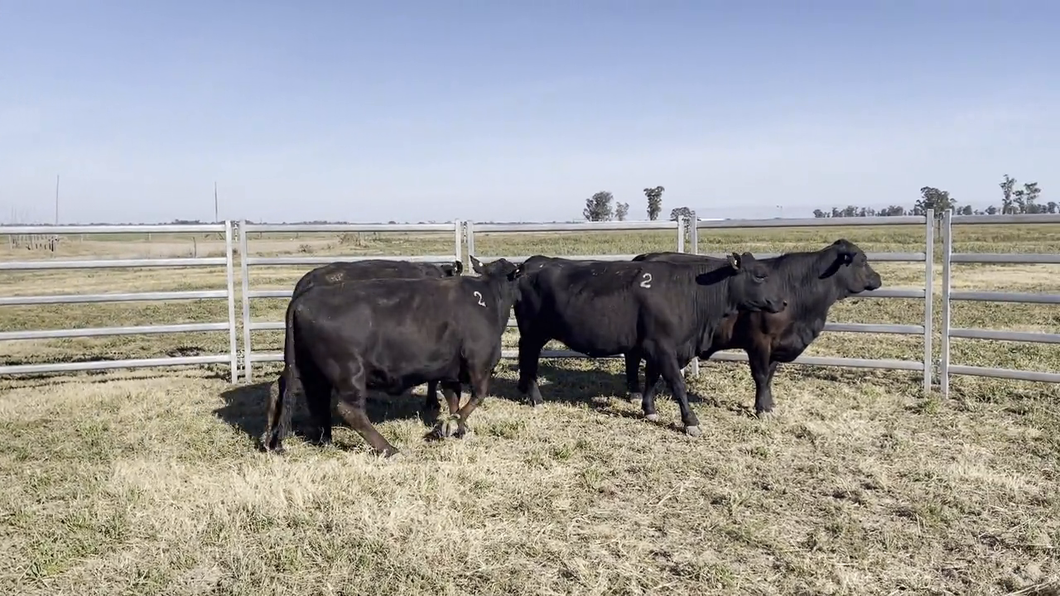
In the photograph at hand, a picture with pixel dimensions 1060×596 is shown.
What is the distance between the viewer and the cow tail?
606cm

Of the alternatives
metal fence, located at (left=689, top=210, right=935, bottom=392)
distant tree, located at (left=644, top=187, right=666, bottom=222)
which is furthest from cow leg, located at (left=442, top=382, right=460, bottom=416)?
distant tree, located at (left=644, top=187, right=666, bottom=222)

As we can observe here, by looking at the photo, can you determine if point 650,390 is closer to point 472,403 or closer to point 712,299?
point 712,299

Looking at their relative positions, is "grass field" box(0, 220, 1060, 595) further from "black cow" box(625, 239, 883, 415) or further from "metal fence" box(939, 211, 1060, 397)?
"black cow" box(625, 239, 883, 415)

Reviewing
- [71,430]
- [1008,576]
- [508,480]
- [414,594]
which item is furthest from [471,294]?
[1008,576]

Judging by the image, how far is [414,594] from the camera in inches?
151

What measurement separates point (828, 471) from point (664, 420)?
1770 millimetres

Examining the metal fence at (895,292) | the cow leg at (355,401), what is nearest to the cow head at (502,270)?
the cow leg at (355,401)

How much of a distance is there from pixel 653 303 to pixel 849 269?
2.10m

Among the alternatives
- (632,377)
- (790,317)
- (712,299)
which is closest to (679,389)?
(712,299)

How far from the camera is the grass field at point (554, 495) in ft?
13.4

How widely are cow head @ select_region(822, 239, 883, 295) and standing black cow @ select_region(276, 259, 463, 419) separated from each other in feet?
11.9

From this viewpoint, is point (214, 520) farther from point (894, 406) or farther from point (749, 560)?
point (894, 406)

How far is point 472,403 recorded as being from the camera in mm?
6531

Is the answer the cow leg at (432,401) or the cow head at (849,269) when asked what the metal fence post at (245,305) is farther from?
the cow head at (849,269)
